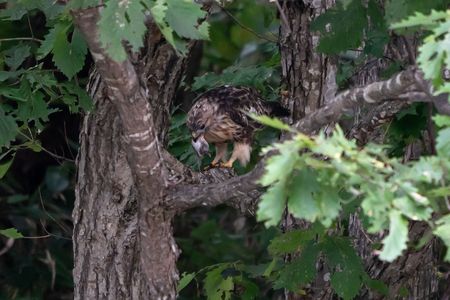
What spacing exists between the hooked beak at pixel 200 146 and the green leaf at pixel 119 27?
2.11 meters

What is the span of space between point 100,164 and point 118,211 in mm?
219

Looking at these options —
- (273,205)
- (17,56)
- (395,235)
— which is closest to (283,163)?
(273,205)

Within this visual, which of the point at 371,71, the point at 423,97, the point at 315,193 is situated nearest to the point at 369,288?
the point at 371,71

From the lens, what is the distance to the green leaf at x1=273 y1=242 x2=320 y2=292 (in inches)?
163

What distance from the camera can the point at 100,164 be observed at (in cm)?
425

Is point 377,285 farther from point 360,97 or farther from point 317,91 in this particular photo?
point 360,97

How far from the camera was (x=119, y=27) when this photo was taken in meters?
3.06

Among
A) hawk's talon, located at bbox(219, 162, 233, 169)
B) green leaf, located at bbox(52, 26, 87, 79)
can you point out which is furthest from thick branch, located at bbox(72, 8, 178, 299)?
hawk's talon, located at bbox(219, 162, 233, 169)

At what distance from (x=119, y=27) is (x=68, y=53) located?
3.10 ft

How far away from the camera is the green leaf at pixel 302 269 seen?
13.6 feet

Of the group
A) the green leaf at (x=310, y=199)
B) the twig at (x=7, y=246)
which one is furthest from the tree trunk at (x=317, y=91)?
the twig at (x=7, y=246)

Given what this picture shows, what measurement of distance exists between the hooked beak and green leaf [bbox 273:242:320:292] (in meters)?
1.14

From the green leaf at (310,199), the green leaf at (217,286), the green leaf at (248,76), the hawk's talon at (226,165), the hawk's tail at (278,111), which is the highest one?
the green leaf at (310,199)

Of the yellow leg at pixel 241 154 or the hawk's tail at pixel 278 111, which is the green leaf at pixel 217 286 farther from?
the hawk's tail at pixel 278 111
